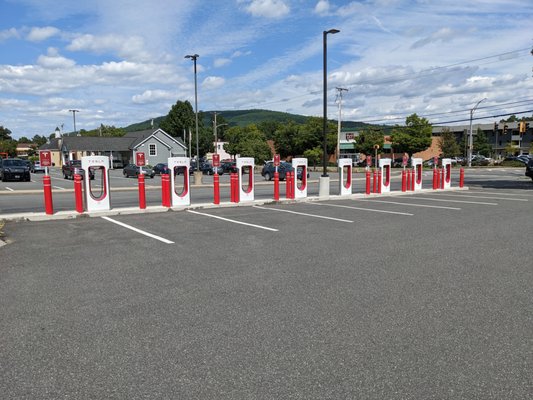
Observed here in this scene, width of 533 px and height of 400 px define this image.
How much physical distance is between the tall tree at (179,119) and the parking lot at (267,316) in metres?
93.5

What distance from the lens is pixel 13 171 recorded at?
107ft

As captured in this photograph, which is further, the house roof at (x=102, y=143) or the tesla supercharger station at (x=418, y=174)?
the house roof at (x=102, y=143)

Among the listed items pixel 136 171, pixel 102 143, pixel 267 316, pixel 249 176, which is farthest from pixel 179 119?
pixel 267 316

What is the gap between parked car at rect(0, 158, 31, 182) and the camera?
32.6 metres

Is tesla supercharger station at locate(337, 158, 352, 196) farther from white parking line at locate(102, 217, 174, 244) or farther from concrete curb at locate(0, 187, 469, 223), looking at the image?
white parking line at locate(102, 217, 174, 244)

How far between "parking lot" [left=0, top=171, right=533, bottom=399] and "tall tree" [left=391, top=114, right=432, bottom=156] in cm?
6487

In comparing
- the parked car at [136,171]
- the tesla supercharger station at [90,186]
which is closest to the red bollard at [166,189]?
the tesla supercharger station at [90,186]

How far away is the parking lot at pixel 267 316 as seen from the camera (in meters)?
3.39

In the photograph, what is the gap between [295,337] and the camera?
419 cm

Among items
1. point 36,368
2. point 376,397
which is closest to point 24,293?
point 36,368

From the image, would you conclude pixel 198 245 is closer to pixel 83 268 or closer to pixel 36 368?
pixel 83 268

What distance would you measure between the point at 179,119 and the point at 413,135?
52080 millimetres

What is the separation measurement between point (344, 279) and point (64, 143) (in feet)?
250

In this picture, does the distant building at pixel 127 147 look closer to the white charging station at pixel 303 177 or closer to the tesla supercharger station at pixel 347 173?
the tesla supercharger station at pixel 347 173
